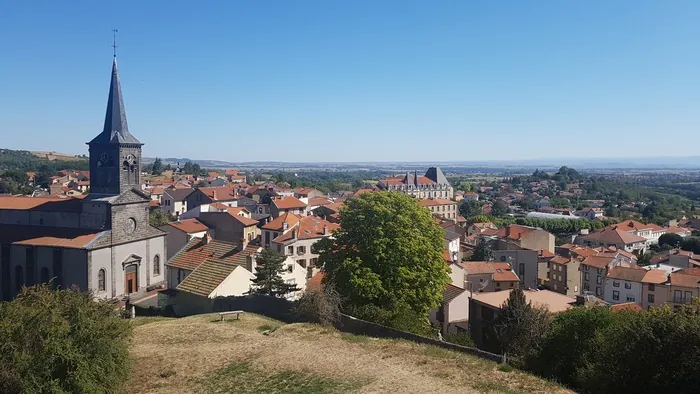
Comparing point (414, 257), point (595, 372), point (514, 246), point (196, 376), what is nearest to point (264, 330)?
point (196, 376)

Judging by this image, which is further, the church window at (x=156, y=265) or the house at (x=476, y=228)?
the house at (x=476, y=228)

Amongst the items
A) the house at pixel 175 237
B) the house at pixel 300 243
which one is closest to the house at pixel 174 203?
the house at pixel 300 243

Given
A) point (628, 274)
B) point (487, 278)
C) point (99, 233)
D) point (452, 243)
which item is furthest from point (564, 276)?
point (99, 233)

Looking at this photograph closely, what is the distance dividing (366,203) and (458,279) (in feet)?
58.5

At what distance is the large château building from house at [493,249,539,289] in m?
94.4

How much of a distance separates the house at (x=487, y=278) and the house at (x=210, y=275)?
16.6 meters

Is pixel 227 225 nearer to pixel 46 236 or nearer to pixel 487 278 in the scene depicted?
pixel 46 236

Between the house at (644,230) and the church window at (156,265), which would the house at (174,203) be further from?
the house at (644,230)

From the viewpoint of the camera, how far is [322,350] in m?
20.6

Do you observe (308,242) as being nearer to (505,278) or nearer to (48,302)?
(505,278)

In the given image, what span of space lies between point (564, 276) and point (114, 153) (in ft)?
150

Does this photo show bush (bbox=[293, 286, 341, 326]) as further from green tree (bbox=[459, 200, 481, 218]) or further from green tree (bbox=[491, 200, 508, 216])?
green tree (bbox=[491, 200, 508, 216])

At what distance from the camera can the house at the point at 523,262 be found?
59594 millimetres

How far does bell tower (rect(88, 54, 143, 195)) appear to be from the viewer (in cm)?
4100
